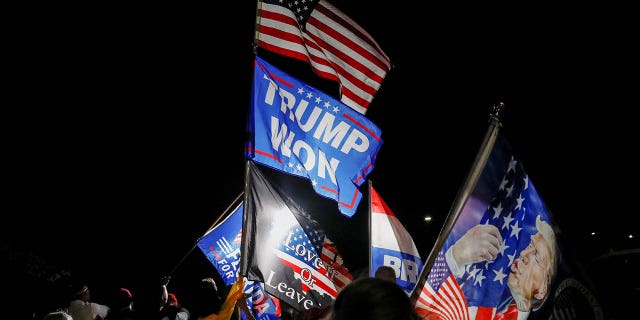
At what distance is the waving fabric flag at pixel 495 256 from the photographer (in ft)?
10.1

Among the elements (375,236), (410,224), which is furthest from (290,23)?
(410,224)

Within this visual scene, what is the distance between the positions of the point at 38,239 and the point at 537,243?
16.6 m

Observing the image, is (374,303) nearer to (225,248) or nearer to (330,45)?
(330,45)

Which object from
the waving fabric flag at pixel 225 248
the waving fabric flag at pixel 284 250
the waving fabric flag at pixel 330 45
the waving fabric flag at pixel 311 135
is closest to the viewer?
the waving fabric flag at pixel 311 135

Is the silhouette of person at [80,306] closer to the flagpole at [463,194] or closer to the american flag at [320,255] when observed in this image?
the american flag at [320,255]

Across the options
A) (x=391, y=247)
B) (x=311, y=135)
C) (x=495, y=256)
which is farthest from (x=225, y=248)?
(x=495, y=256)

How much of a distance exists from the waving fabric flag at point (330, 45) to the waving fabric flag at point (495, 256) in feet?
10.8

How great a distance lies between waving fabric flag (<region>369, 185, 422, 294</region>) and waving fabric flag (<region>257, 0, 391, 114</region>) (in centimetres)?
154

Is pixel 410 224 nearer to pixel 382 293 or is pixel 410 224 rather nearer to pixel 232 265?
pixel 232 265

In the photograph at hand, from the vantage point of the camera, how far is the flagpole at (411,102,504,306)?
2.96m

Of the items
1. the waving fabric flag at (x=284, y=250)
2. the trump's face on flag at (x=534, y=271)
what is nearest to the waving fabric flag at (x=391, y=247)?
the waving fabric flag at (x=284, y=250)

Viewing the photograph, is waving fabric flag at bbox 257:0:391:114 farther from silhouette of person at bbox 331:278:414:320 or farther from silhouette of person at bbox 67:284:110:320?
silhouette of person at bbox 331:278:414:320

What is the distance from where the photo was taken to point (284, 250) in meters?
5.60

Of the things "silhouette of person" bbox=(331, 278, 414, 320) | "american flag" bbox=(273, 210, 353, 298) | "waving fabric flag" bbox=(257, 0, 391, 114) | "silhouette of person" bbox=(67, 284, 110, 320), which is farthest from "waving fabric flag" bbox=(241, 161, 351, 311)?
"silhouette of person" bbox=(331, 278, 414, 320)
